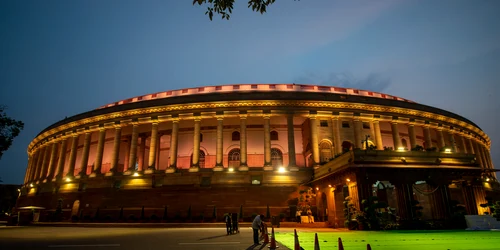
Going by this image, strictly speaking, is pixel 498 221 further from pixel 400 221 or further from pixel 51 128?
pixel 51 128

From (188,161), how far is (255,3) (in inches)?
1468

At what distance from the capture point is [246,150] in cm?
3809

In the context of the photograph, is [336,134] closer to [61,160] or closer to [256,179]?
[256,179]

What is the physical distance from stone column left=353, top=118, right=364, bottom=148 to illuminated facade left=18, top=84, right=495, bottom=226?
0.44 feet

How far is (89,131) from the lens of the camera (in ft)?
151

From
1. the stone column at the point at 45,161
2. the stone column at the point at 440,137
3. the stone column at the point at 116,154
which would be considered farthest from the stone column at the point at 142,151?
the stone column at the point at 440,137

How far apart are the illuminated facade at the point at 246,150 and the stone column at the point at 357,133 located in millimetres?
135

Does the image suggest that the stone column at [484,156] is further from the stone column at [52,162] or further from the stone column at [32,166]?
the stone column at [32,166]

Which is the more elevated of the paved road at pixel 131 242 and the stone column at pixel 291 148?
the stone column at pixel 291 148

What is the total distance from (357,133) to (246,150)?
50.2ft

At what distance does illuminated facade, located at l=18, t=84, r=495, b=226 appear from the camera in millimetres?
31014

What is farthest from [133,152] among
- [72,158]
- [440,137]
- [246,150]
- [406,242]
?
[440,137]

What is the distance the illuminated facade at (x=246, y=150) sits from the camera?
102 feet

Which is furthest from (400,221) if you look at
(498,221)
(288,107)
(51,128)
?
(51,128)
